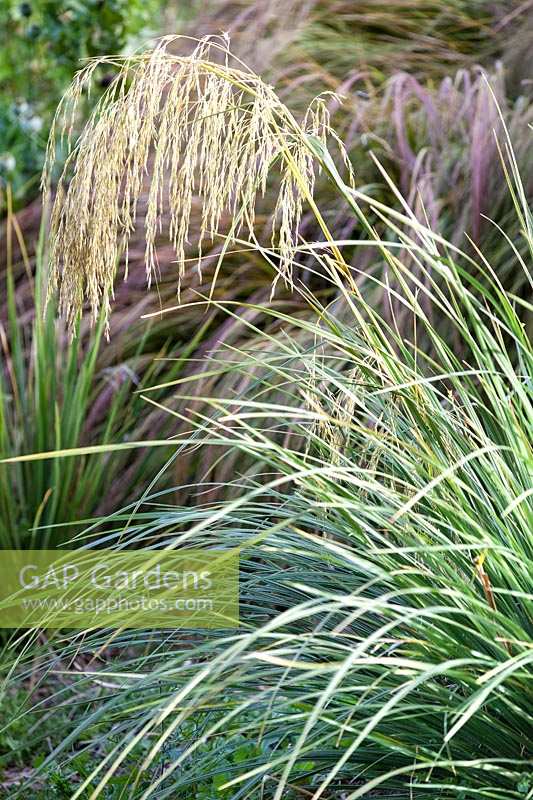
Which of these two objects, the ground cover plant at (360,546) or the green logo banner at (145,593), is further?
the green logo banner at (145,593)

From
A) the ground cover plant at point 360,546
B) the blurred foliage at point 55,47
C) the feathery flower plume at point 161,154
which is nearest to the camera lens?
the ground cover plant at point 360,546

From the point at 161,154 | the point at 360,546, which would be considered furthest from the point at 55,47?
the point at 360,546

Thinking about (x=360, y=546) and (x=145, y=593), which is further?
(x=145, y=593)

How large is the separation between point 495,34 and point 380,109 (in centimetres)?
109

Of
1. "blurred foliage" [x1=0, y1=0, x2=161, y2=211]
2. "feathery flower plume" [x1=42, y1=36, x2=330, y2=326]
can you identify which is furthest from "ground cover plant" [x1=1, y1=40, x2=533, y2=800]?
"blurred foliage" [x1=0, y1=0, x2=161, y2=211]

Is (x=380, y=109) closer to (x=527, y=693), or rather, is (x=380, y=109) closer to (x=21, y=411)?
(x=21, y=411)

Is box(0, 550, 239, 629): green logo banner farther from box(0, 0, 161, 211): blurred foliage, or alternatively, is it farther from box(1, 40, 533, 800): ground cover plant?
box(0, 0, 161, 211): blurred foliage

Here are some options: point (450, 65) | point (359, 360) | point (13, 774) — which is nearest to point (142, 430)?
point (13, 774)

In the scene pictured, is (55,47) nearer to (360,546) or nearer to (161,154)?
(161,154)

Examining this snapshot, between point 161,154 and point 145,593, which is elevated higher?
point 161,154

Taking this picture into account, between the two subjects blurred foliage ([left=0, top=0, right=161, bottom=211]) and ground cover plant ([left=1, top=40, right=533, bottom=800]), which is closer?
ground cover plant ([left=1, top=40, right=533, bottom=800])

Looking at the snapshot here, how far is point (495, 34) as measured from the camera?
440 centimetres

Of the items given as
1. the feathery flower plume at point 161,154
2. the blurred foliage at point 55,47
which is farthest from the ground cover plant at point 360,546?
the blurred foliage at point 55,47

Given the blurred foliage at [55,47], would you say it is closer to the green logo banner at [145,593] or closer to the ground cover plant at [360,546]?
the green logo banner at [145,593]
